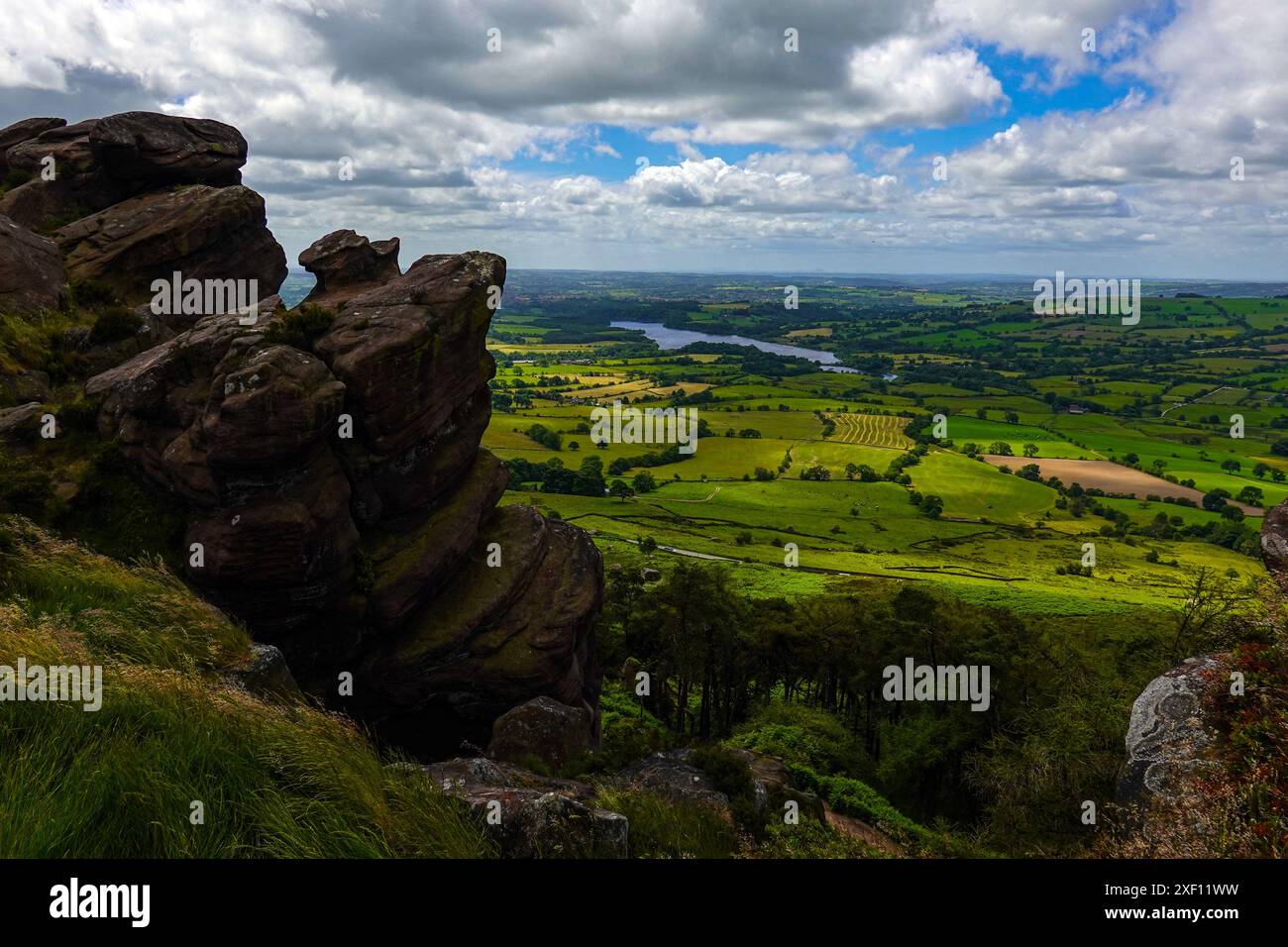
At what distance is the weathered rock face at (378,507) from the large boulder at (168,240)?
36.0 ft

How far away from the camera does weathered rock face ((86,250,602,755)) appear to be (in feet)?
72.0

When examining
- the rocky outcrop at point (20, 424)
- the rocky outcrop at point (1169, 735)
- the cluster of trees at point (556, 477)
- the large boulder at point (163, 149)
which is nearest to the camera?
the rocky outcrop at point (1169, 735)

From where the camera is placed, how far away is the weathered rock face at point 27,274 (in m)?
28.5

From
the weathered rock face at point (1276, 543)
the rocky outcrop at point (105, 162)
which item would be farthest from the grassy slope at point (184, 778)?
the rocky outcrop at point (105, 162)

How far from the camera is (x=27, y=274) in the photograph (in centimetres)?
2928

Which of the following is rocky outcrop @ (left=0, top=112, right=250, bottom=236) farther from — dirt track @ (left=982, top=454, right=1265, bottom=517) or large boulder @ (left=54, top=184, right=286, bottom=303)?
dirt track @ (left=982, top=454, right=1265, bottom=517)

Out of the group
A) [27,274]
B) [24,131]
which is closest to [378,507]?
[27,274]

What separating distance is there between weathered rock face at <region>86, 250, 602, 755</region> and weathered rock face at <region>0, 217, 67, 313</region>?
25.5ft

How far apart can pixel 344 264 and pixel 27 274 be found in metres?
13.2

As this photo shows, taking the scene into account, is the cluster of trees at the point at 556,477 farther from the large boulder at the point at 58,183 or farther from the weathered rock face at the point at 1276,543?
the weathered rock face at the point at 1276,543

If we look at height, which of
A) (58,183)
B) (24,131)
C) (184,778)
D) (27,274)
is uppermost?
(24,131)

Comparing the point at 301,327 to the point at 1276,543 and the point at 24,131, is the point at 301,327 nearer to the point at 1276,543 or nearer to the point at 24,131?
the point at 1276,543

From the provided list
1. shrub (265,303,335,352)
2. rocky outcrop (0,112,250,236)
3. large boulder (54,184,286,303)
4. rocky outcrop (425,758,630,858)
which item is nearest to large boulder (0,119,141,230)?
rocky outcrop (0,112,250,236)
